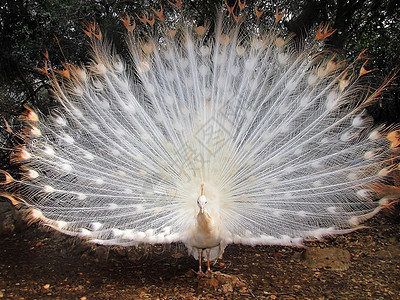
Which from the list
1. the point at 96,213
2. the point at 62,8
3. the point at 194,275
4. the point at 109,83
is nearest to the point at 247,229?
the point at 194,275

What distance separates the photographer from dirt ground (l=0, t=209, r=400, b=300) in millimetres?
3049

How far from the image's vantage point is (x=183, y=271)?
141 inches

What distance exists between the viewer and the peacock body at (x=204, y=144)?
3160 millimetres

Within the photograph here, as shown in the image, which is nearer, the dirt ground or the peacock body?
the dirt ground

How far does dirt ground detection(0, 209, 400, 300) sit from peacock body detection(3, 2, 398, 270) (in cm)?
44

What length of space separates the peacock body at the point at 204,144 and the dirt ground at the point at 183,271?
17.4 inches

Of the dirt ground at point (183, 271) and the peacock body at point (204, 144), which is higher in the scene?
the peacock body at point (204, 144)

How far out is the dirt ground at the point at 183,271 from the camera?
305 centimetres

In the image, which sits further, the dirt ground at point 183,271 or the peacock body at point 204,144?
the peacock body at point 204,144

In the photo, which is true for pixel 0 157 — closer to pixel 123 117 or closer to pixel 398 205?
pixel 123 117

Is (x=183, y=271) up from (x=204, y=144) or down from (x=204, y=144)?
down

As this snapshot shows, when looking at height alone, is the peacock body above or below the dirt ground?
above

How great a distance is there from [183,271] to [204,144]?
1402 millimetres

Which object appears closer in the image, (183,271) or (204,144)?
(204,144)
